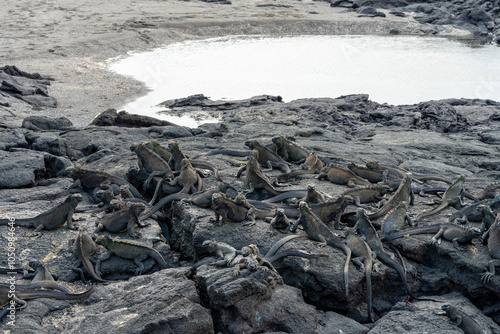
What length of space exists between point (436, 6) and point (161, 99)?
31397 millimetres

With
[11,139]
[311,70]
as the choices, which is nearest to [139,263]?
[11,139]

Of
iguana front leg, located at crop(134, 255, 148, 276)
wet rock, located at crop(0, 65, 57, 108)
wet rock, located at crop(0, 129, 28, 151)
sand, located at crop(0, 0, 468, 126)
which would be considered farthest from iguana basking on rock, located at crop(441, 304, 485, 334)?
wet rock, located at crop(0, 65, 57, 108)

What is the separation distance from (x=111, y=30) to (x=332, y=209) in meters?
22.7

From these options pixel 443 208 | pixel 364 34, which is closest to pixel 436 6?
pixel 364 34

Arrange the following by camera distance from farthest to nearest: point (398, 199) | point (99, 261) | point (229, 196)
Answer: point (229, 196), point (398, 199), point (99, 261)

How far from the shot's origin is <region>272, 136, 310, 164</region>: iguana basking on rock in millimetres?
9266

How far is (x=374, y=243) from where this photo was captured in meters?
5.88

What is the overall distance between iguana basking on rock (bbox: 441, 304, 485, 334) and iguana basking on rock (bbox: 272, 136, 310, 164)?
4.67m

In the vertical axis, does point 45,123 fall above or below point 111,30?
below

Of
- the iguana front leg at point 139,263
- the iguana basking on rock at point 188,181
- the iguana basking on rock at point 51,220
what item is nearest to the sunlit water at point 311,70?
the iguana basking on rock at point 188,181

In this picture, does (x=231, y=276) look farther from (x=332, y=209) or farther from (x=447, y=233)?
(x=447, y=233)

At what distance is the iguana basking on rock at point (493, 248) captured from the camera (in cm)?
549

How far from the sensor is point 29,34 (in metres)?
24.5

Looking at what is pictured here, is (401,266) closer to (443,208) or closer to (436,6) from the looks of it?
(443,208)
